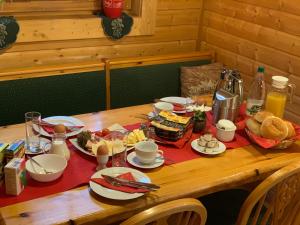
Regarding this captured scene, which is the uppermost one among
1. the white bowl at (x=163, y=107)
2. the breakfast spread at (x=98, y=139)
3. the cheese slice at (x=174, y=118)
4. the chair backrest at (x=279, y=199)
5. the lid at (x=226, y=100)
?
the lid at (x=226, y=100)

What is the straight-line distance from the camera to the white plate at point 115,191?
1.44 m

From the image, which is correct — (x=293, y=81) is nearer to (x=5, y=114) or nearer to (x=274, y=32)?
(x=274, y=32)

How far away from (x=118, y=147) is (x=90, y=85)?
1064 millimetres

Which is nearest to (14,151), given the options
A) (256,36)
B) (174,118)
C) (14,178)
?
(14,178)

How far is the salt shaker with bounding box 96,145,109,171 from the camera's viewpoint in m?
1.59

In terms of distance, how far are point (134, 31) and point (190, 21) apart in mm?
533

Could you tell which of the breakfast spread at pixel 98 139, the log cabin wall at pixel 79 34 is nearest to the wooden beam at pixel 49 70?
the log cabin wall at pixel 79 34

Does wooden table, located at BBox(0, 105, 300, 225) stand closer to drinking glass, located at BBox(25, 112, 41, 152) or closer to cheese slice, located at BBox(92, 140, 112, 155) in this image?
drinking glass, located at BBox(25, 112, 41, 152)

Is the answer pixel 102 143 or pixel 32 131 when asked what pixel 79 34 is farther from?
pixel 102 143

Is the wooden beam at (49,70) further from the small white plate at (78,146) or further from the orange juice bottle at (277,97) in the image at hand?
the orange juice bottle at (277,97)

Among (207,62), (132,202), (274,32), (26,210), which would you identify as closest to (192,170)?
(132,202)

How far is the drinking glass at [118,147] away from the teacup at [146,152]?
5 centimetres

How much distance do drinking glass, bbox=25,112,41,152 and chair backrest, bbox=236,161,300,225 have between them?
87 centimetres

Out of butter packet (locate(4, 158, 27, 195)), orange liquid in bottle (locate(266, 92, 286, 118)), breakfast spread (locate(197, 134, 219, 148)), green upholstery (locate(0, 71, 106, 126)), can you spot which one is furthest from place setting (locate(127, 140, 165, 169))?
green upholstery (locate(0, 71, 106, 126))
